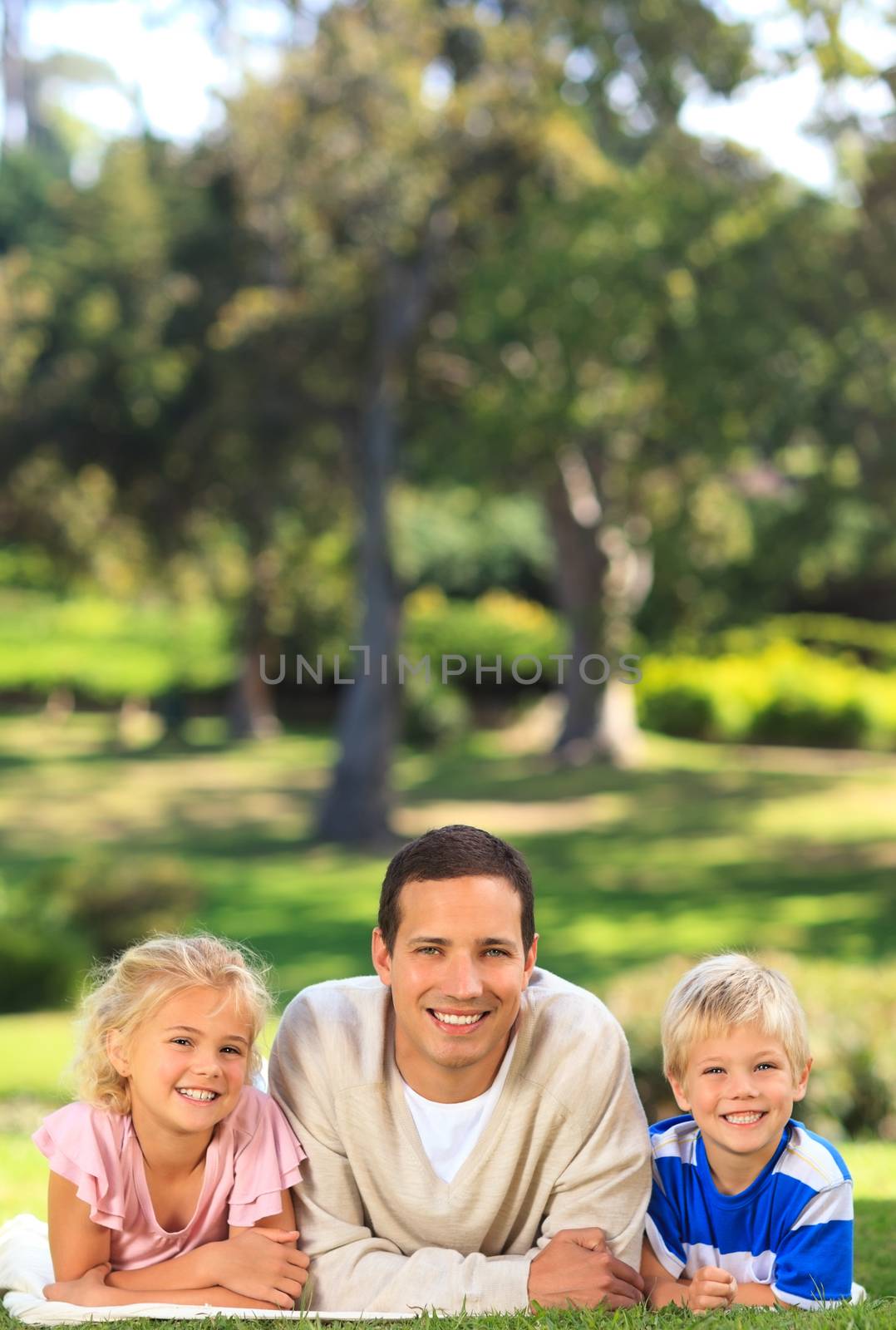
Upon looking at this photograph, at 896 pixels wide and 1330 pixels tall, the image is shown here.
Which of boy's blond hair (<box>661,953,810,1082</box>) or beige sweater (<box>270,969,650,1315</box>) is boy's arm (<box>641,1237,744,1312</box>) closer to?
beige sweater (<box>270,969,650,1315</box>)

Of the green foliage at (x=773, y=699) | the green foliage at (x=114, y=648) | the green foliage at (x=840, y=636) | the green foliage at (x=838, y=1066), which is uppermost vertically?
the green foliage at (x=114, y=648)

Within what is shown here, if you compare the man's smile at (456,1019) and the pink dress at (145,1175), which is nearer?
the man's smile at (456,1019)

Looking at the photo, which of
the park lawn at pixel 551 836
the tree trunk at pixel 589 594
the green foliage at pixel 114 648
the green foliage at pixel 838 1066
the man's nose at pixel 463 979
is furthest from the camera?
the green foliage at pixel 114 648

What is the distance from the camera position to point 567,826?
20.6 metres

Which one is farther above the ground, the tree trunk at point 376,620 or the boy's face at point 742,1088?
the tree trunk at point 376,620

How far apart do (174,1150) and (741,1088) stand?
1.09 m

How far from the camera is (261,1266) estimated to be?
9.41 ft

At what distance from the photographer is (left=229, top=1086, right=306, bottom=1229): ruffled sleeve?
292cm

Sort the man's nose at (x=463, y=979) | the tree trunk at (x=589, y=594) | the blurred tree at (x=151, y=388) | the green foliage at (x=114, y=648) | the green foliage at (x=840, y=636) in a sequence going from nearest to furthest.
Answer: the man's nose at (x=463, y=979) < the blurred tree at (x=151, y=388) < the tree trunk at (x=589, y=594) < the green foliage at (x=840, y=636) < the green foliage at (x=114, y=648)

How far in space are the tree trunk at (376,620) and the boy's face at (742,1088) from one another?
51.8 feet

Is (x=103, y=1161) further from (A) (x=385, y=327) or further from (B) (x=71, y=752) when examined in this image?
(B) (x=71, y=752)

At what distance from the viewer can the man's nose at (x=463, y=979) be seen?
2762mm

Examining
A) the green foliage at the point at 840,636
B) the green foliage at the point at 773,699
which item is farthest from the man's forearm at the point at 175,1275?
the green foliage at the point at 840,636

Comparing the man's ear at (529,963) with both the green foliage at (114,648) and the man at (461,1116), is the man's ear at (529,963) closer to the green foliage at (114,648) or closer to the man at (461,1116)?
the man at (461,1116)
